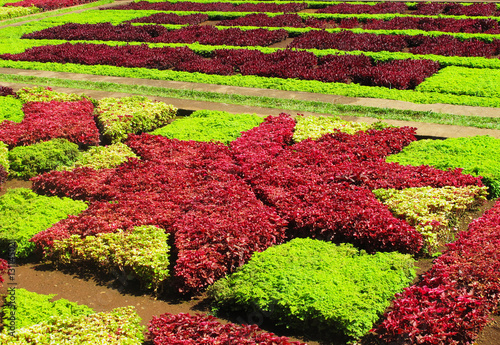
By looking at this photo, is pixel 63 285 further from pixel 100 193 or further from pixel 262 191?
pixel 262 191

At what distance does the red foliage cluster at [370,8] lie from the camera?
2336cm

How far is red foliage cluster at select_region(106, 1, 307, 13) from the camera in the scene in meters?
26.2

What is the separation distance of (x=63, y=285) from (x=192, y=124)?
4972 mm

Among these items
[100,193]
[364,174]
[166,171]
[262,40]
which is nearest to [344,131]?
[364,174]

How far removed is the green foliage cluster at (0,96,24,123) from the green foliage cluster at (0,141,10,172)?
1.70 m

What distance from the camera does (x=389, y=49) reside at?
16672mm

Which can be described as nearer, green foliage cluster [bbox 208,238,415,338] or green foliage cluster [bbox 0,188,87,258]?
green foliage cluster [bbox 208,238,415,338]

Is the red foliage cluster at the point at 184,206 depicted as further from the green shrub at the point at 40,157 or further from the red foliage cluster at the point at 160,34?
the red foliage cluster at the point at 160,34

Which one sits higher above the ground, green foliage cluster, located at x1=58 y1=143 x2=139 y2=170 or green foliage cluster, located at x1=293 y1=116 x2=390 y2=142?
green foliage cluster, located at x1=293 y1=116 x2=390 y2=142

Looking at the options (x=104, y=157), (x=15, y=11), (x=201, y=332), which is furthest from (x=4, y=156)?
(x=15, y=11)

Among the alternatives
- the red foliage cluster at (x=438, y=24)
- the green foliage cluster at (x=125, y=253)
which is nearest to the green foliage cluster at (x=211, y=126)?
the green foliage cluster at (x=125, y=253)

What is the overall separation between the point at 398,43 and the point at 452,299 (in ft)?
43.7

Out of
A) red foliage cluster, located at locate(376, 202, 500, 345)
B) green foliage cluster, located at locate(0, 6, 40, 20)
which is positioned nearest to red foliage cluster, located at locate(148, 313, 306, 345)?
red foliage cluster, located at locate(376, 202, 500, 345)

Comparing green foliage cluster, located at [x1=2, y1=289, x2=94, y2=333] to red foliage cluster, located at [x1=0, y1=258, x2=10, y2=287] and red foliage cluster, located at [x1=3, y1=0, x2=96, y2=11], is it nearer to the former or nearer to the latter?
red foliage cluster, located at [x1=0, y1=258, x2=10, y2=287]
